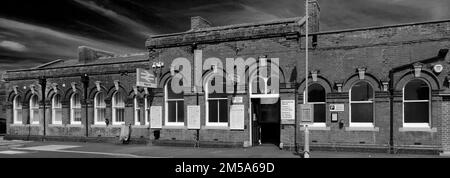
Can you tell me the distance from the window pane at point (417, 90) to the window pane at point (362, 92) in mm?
1415

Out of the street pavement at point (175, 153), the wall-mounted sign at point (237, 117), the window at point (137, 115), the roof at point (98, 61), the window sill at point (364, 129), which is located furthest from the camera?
the roof at point (98, 61)

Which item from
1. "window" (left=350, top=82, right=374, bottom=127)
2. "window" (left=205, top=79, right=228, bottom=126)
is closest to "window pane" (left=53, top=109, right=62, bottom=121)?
"window" (left=205, top=79, right=228, bottom=126)

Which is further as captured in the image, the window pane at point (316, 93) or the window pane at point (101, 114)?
the window pane at point (101, 114)

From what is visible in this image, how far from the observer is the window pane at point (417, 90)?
50.2ft

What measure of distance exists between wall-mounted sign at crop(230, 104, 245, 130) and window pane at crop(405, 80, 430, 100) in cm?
709

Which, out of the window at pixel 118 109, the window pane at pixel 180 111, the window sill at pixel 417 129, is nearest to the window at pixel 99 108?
the window at pixel 118 109

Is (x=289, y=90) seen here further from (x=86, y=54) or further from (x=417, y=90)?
(x=86, y=54)

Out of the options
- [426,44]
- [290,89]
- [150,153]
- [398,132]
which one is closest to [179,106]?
[150,153]

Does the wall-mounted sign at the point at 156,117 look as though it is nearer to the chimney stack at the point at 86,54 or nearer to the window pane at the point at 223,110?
the window pane at the point at 223,110

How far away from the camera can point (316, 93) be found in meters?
17.1

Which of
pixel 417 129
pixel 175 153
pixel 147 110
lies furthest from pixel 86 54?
pixel 417 129

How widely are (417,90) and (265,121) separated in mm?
6871

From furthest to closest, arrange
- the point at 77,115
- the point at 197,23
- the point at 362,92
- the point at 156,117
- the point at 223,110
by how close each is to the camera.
→ the point at 77,115 < the point at 197,23 < the point at 156,117 < the point at 223,110 < the point at 362,92

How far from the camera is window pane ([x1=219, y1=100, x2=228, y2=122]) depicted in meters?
18.6
